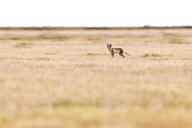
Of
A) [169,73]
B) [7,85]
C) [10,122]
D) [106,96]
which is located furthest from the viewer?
[169,73]

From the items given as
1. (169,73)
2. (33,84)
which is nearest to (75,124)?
(33,84)

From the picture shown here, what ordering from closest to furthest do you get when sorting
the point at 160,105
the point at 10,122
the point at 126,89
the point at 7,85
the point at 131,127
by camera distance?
1. the point at 131,127
2. the point at 10,122
3. the point at 160,105
4. the point at 126,89
5. the point at 7,85

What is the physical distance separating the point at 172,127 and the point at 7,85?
5945 millimetres

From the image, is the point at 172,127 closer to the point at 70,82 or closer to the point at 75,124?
the point at 75,124

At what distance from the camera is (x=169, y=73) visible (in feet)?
52.2

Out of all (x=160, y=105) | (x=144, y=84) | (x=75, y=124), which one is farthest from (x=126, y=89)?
(x=75, y=124)

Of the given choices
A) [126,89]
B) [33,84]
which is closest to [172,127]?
[126,89]

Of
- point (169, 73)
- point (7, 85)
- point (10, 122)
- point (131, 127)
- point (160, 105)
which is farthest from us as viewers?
point (169, 73)

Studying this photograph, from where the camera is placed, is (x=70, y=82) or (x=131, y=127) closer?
(x=131, y=127)

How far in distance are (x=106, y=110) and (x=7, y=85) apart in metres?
4.30

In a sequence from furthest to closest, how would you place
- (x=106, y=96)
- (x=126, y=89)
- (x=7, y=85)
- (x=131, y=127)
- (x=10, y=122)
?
(x=7, y=85), (x=126, y=89), (x=106, y=96), (x=10, y=122), (x=131, y=127)

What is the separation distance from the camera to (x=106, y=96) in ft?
33.4

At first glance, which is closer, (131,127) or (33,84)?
(131,127)

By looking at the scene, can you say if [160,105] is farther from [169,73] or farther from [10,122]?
[169,73]
